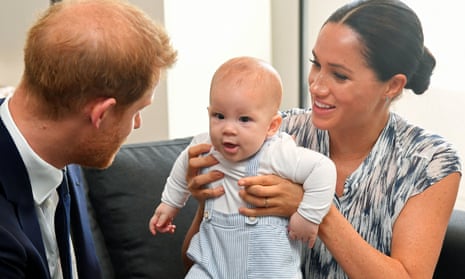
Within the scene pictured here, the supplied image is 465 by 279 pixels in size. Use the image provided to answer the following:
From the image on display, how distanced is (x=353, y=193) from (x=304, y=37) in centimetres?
146

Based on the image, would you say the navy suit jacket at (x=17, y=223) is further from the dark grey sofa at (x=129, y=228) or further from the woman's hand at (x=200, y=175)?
the dark grey sofa at (x=129, y=228)

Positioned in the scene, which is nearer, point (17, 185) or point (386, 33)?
point (17, 185)

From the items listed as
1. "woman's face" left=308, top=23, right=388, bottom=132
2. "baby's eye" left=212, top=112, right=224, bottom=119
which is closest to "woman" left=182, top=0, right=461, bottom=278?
"woman's face" left=308, top=23, right=388, bottom=132

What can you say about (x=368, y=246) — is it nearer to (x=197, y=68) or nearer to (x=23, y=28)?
(x=197, y=68)

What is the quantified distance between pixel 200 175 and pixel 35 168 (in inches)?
14.5

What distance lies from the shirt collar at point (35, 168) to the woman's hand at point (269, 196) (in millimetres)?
390

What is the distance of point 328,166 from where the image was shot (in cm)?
146

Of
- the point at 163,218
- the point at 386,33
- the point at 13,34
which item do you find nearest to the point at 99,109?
the point at 163,218

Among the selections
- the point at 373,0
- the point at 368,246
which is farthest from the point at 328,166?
the point at 373,0

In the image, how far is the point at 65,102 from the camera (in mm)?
1315

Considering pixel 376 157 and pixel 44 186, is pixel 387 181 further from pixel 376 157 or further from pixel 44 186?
pixel 44 186

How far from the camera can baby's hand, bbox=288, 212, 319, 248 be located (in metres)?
1.47

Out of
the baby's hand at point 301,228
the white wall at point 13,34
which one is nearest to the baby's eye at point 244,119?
the baby's hand at point 301,228

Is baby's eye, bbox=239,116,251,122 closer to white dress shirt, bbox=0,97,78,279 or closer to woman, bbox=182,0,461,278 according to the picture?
woman, bbox=182,0,461,278
